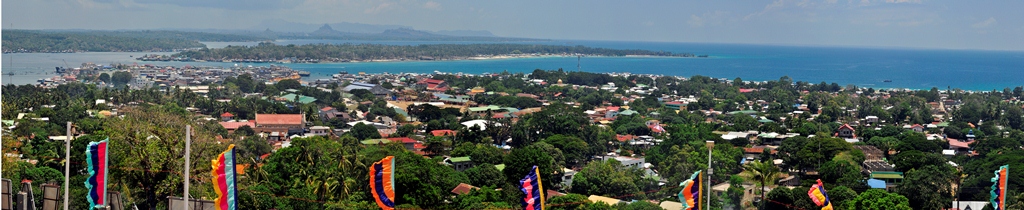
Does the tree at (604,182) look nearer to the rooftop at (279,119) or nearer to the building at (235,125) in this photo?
the rooftop at (279,119)

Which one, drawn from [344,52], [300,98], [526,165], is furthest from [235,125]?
[344,52]

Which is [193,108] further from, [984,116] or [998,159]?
[984,116]

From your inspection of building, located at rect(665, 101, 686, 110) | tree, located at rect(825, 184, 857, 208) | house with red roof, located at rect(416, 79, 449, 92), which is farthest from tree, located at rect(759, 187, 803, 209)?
house with red roof, located at rect(416, 79, 449, 92)

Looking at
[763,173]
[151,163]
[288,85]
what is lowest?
[288,85]

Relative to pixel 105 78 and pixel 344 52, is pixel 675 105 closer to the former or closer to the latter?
pixel 105 78

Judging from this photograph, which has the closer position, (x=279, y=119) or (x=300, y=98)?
(x=279, y=119)
